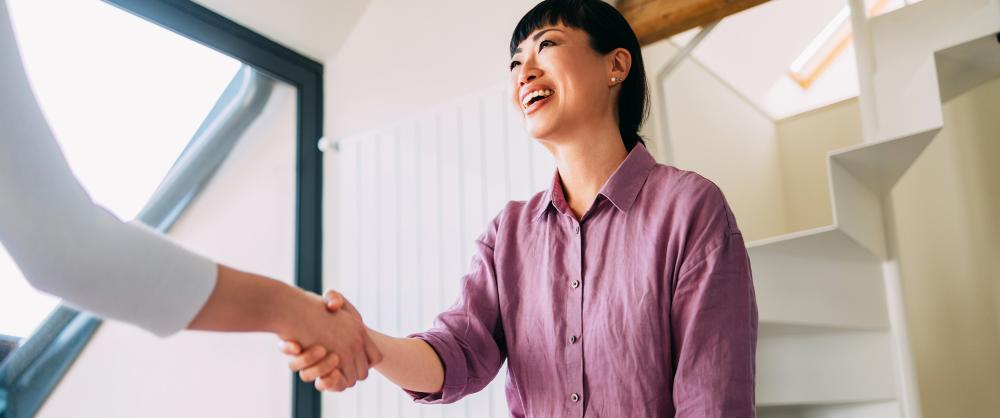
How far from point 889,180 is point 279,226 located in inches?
71.8

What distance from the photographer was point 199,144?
2691 millimetres

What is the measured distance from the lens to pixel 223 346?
8.52 ft


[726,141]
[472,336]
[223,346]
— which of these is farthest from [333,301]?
[726,141]

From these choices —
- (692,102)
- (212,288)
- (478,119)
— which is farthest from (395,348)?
(692,102)

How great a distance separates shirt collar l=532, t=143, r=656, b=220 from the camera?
54.4 inches

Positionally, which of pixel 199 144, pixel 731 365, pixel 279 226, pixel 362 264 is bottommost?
pixel 731 365

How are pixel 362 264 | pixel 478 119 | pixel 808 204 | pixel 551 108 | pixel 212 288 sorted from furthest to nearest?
pixel 808 204, pixel 362 264, pixel 478 119, pixel 551 108, pixel 212 288

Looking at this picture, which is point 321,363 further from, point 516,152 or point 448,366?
point 516,152

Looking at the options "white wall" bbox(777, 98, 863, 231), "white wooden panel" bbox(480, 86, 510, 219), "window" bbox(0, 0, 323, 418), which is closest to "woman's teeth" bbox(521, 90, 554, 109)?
"white wooden panel" bbox(480, 86, 510, 219)

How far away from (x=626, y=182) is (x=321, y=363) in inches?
23.4

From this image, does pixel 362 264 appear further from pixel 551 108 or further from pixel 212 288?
pixel 212 288

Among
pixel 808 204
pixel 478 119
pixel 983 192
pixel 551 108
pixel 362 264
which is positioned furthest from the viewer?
pixel 808 204

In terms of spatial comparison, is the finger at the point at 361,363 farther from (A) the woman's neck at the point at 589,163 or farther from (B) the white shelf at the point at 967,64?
(B) the white shelf at the point at 967,64

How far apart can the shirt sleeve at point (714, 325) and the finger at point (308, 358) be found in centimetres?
50
